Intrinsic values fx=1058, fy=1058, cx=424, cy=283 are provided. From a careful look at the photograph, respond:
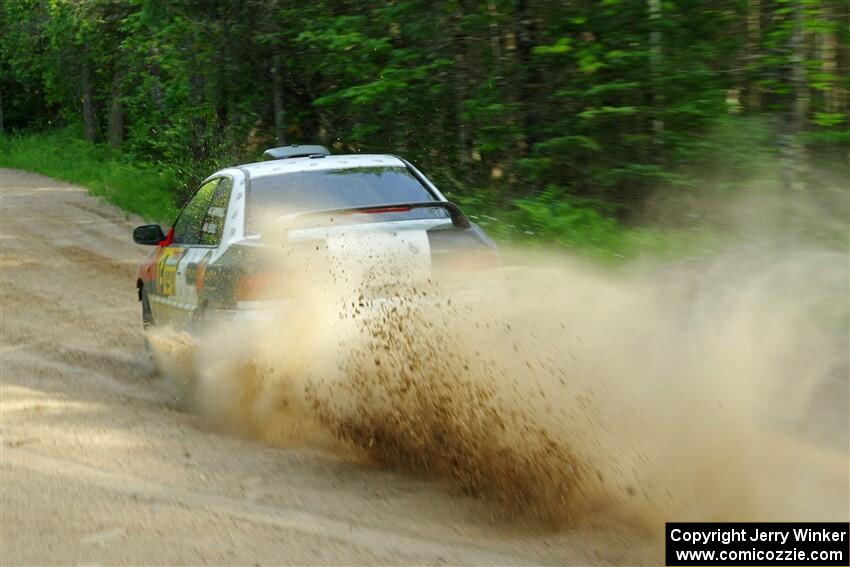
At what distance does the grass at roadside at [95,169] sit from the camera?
19359mm

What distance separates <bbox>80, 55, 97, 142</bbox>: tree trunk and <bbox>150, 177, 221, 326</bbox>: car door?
33124 millimetres

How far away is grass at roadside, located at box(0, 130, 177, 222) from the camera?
762 inches

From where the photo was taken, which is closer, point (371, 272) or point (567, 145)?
point (371, 272)

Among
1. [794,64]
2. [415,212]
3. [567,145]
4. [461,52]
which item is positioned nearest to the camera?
[415,212]

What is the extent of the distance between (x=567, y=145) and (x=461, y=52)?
7.40 feet

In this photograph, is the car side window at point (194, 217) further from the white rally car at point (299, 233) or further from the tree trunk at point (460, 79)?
the tree trunk at point (460, 79)

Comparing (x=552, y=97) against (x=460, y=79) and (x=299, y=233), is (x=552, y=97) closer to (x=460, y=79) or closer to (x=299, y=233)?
(x=460, y=79)

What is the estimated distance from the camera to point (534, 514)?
15.2ft

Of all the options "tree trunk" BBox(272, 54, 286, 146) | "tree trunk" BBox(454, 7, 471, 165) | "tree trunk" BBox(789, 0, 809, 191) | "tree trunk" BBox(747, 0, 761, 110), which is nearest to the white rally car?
"tree trunk" BBox(789, 0, 809, 191)

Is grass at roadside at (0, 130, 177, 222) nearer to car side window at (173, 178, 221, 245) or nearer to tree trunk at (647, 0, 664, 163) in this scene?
tree trunk at (647, 0, 664, 163)

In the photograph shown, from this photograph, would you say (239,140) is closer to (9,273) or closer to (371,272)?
(9,273)

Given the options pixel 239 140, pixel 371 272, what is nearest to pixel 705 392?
pixel 371 272

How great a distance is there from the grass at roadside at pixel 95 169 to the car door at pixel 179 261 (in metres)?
9.69

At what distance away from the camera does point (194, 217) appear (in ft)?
25.6
